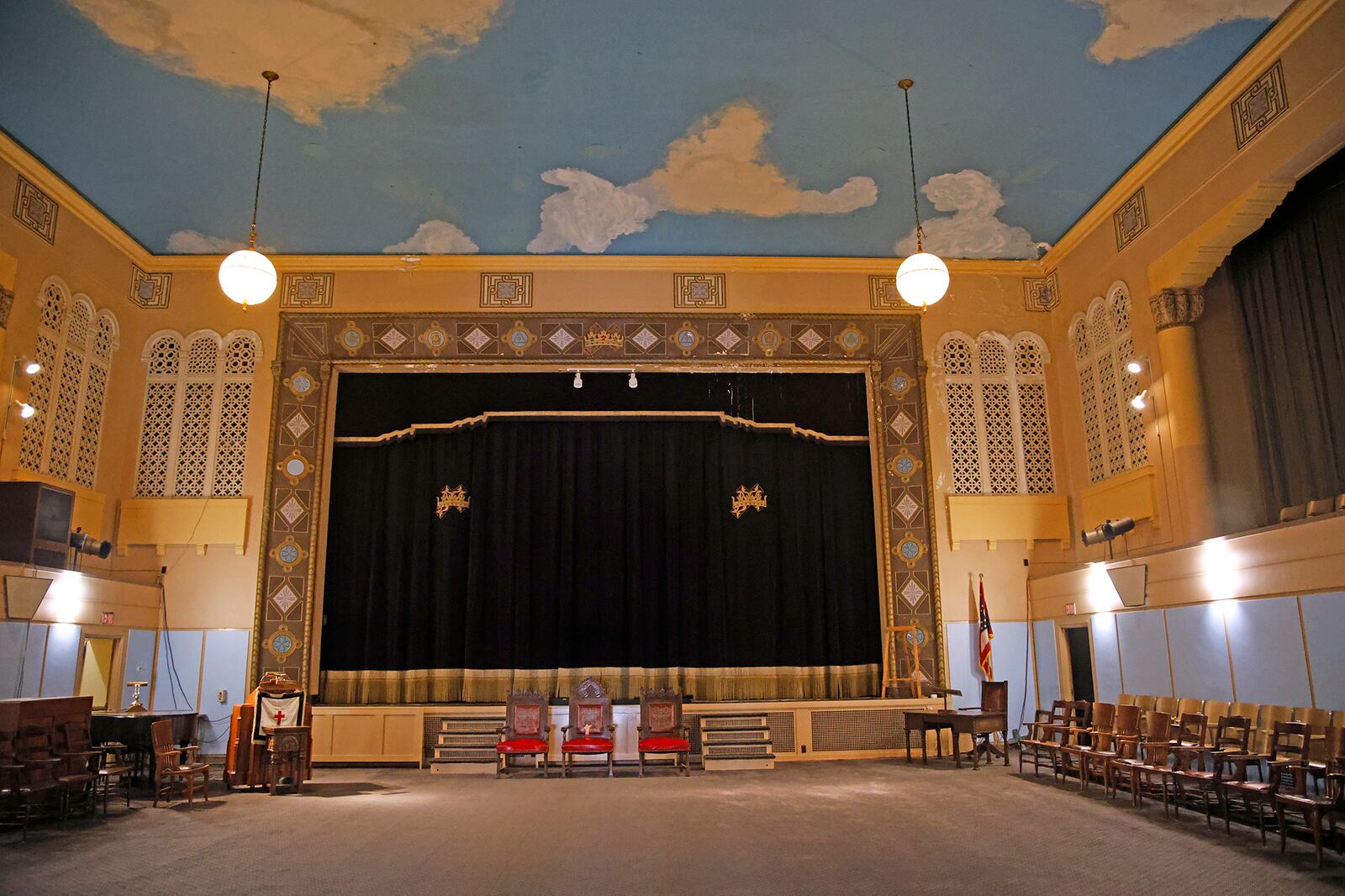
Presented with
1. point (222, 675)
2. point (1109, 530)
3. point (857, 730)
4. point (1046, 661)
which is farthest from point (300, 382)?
point (1046, 661)

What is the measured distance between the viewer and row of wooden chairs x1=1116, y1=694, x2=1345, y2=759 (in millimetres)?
6785

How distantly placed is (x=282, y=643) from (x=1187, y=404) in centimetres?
1075

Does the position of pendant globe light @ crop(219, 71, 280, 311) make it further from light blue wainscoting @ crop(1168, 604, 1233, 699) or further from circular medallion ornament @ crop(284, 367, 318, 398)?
light blue wainscoting @ crop(1168, 604, 1233, 699)

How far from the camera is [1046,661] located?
37.6 feet

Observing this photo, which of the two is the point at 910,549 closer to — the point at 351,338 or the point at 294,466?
the point at 351,338

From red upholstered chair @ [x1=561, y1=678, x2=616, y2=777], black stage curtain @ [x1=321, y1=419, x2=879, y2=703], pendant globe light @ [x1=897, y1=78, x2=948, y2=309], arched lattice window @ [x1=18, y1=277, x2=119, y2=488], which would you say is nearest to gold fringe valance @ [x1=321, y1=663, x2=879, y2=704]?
black stage curtain @ [x1=321, y1=419, x2=879, y2=703]

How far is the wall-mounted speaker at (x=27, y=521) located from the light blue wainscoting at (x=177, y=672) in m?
2.14

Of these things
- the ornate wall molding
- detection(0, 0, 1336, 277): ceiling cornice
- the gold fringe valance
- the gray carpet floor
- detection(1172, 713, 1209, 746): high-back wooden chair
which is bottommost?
the gray carpet floor

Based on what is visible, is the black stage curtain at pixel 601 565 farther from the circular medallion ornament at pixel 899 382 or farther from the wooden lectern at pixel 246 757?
the wooden lectern at pixel 246 757

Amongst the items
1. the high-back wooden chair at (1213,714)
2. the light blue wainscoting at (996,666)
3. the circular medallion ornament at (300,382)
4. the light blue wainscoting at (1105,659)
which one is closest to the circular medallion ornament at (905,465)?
the light blue wainscoting at (996,666)

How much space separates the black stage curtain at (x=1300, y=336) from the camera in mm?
8406

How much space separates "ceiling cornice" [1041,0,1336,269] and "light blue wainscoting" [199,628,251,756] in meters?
11.6

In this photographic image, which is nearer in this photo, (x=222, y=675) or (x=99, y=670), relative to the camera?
(x=99, y=670)

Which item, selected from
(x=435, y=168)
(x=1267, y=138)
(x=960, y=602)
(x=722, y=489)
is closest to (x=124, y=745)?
(x=435, y=168)
